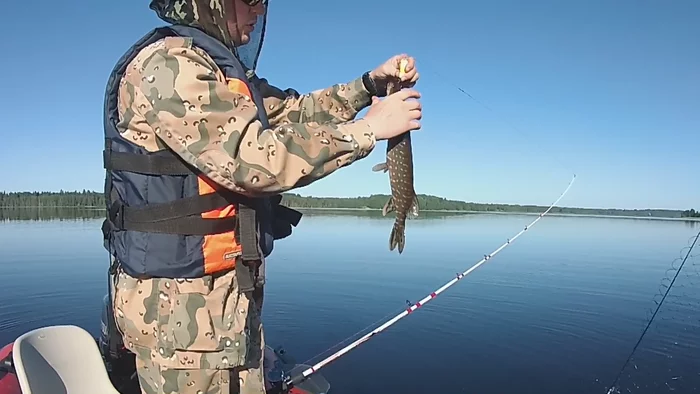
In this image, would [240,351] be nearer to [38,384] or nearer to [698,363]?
[38,384]

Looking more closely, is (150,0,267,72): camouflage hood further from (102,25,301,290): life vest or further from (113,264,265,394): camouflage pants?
(113,264,265,394): camouflage pants

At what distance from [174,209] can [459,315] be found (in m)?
9.05

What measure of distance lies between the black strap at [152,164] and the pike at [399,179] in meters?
1.36

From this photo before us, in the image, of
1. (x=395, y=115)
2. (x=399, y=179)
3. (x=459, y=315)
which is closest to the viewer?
(x=395, y=115)

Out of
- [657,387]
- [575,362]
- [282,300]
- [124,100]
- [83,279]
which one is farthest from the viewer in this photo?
[83,279]

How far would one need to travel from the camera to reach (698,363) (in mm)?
8367

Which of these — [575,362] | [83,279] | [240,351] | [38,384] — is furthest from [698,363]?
[83,279]

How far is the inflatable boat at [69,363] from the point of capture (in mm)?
2223

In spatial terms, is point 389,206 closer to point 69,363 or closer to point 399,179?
point 399,179

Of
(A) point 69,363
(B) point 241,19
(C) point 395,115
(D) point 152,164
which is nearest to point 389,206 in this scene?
(C) point 395,115

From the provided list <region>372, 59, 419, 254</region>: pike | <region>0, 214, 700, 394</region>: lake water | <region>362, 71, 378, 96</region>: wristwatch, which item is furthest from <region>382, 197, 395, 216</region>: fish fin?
<region>0, 214, 700, 394</region>: lake water

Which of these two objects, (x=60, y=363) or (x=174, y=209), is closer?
(x=174, y=209)

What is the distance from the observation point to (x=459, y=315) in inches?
413

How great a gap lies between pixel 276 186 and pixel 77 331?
137 centimetres
